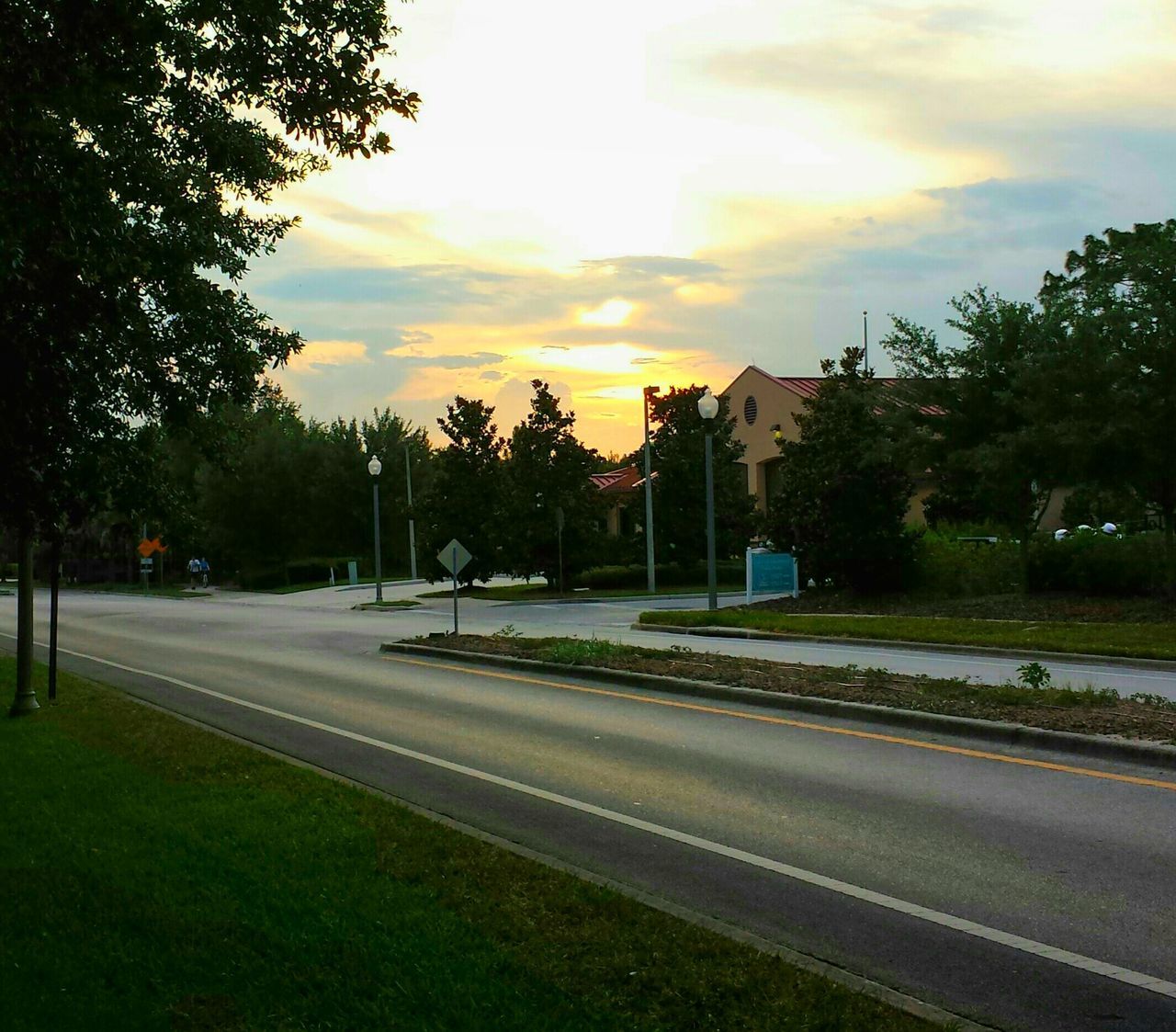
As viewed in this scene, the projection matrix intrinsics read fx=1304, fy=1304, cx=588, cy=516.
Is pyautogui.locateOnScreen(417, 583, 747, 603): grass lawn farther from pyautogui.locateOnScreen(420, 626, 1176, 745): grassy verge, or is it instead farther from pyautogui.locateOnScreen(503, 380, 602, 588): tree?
pyautogui.locateOnScreen(420, 626, 1176, 745): grassy verge

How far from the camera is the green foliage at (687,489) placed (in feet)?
157

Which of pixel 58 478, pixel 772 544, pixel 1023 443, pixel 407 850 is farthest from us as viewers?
pixel 772 544

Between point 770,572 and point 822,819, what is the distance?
25370 mm

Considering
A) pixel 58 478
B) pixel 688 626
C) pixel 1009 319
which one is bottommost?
pixel 688 626

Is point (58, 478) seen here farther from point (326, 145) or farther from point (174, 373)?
point (174, 373)

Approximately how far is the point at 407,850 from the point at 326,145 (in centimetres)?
600

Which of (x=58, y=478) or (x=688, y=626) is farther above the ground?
(x=58, y=478)

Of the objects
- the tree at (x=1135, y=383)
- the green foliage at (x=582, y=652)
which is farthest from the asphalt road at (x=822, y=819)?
the tree at (x=1135, y=383)

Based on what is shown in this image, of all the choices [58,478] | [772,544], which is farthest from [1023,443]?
[58,478]

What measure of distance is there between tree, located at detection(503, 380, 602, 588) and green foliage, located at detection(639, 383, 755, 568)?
3831 millimetres

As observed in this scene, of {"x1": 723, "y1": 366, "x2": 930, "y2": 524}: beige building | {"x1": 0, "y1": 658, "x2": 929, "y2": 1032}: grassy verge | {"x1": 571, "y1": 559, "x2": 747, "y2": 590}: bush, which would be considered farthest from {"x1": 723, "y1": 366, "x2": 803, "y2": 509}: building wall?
{"x1": 0, "y1": 658, "x2": 929, "y2": 1032}: grassy verge

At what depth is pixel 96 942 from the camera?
5543 mm

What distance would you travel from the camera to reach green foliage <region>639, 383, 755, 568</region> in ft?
157

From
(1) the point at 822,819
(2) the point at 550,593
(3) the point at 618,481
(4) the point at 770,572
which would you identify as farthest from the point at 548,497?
(1) the point at 822,819
